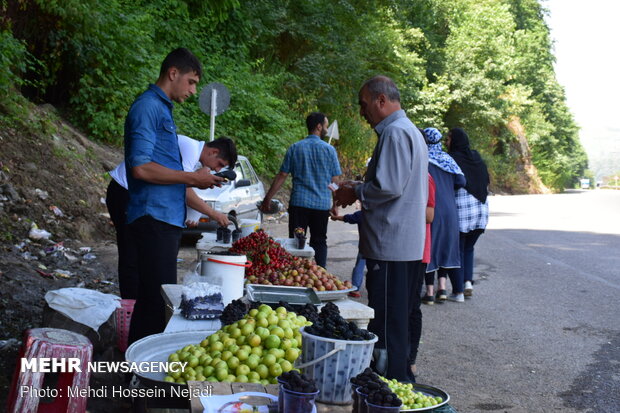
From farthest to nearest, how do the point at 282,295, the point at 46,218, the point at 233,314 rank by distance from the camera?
the point at 46,218, the point at 282,295, the point at 233,314

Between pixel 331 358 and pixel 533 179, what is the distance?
190 ft

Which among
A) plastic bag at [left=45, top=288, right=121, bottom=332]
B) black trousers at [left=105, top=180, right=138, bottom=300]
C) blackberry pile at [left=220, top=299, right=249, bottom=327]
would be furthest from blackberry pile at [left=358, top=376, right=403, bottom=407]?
plastic bag at [left=45, top=288, right=121, bottom=332]

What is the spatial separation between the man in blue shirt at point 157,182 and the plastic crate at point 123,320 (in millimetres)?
1162

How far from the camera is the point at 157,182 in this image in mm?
4094

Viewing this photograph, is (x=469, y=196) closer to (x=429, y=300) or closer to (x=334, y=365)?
(x=429, y=300)

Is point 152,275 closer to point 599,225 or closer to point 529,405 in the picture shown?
point 529,405

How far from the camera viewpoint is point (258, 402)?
9.12ft

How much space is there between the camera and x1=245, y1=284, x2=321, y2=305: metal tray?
14.6 feet

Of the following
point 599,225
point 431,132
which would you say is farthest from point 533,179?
point 431,132

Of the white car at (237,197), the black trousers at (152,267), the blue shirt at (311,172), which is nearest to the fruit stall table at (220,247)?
the blue shirt at (311,172)

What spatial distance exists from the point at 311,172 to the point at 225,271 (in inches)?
137

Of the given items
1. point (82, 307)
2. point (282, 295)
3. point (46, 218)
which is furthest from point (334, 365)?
point (46, 218)

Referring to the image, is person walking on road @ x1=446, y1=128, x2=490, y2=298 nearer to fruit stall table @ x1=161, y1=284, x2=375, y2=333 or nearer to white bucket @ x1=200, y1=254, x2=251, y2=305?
fruit stall table @ x1=161, y1=284, x2=375, y2=333

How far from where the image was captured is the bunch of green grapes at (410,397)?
3.27 meters
